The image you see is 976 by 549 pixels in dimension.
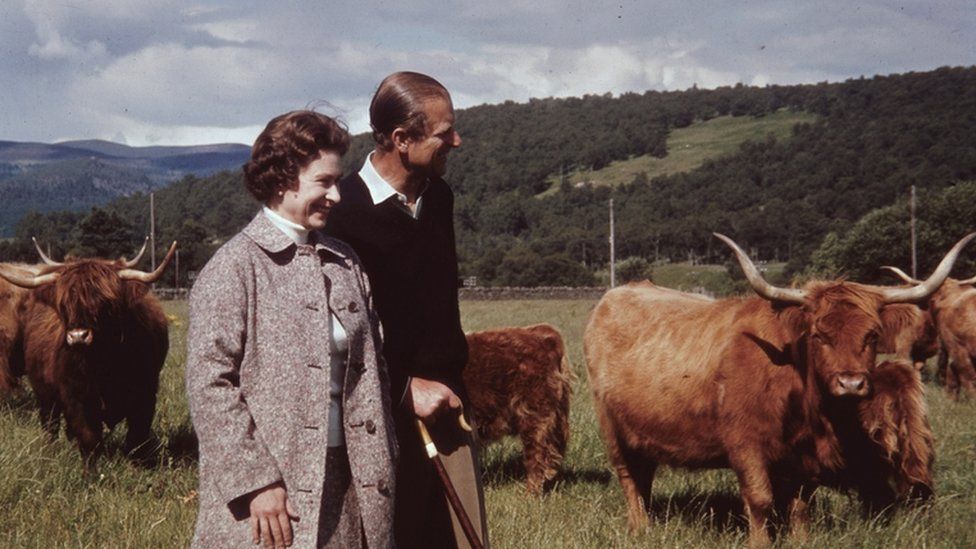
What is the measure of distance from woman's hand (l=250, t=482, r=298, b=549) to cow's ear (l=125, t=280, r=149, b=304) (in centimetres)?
534

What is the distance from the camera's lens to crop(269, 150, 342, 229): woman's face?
268 centimetres

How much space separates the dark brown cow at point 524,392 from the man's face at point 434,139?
4504 mm

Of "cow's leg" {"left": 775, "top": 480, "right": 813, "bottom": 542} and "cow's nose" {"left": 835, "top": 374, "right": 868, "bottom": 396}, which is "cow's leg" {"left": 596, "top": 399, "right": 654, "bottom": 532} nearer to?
"cow's leg" {"left": 775, "top": 480, "right": 813, "bottom": 542}

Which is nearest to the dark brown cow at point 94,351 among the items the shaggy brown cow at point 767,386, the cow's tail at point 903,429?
the shaggy brown cow at point 767,386

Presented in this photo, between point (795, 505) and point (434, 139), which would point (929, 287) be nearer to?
point (795, 505)

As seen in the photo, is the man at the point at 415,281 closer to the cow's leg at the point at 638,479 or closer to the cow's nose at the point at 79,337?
the cow's leg at the point at 638,479

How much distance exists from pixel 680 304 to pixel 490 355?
5.72ft

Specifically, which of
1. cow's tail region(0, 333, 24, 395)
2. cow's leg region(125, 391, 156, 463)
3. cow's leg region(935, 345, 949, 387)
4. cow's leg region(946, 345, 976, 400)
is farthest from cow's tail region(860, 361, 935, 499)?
cow's leg region(935, 345, 949, 387)

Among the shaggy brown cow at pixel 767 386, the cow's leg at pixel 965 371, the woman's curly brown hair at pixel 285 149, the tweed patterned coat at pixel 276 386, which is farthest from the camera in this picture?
the cow's leg at pixel 965 371

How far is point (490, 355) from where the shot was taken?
25.0ft

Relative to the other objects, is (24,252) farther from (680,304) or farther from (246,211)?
(680,304)

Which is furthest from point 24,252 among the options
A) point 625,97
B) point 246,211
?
point 625,97

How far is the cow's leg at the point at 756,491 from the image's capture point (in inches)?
208

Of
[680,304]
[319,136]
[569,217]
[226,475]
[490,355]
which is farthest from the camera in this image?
[569,217]
